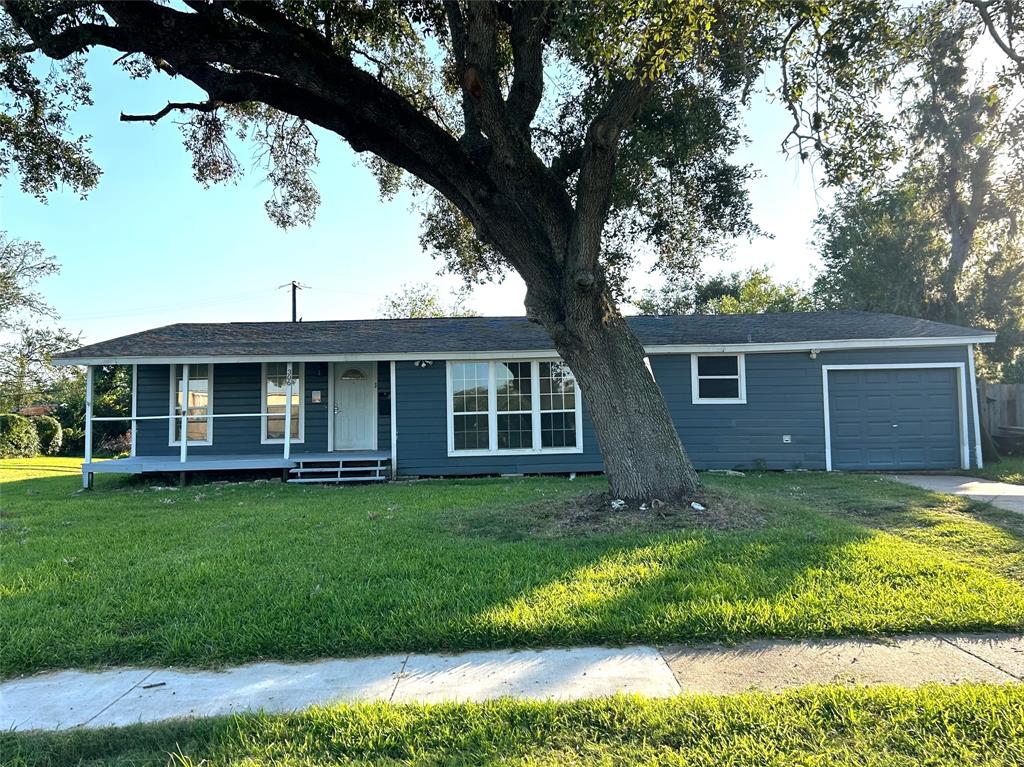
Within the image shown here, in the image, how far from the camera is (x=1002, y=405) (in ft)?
47.5

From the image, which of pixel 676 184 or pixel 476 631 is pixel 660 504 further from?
pixel 676 184

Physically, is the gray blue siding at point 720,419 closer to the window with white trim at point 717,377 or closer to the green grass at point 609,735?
the window with white trim at point 717,377

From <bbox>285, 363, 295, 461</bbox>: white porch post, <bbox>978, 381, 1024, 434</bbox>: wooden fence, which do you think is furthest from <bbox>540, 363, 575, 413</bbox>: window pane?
<bbox>978, 381, 1024, 434</bbox>: wooden fence

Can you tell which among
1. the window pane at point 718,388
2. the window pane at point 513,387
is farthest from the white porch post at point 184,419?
the window pane at point 718,388

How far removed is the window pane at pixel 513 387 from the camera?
1221 cm

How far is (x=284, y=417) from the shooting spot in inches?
506

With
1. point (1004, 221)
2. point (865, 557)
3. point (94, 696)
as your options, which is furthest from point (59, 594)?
point (1004, 221)

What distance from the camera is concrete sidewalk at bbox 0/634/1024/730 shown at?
9.42 feet

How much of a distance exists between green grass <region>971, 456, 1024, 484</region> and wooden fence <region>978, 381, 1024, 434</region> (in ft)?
5.39

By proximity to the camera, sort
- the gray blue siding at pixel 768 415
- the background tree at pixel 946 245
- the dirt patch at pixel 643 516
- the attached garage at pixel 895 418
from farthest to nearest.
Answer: the background tree at pixel 946 245, the gray blue siding at pixel 768 415, the attached garage at pixel 895 418, the dirt patch at pixel 643 516

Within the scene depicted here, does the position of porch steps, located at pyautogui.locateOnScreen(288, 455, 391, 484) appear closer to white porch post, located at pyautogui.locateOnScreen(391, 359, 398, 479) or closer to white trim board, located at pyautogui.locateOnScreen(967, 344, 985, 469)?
white porch post, located at pyautogui.locateOnScreen(391, 359, 398, 479)

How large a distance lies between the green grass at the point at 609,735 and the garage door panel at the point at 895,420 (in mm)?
10444

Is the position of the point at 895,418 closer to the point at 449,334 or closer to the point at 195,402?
the point at 449,334

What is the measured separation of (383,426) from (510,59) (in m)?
7.97
